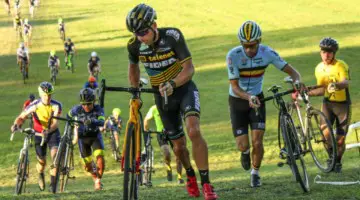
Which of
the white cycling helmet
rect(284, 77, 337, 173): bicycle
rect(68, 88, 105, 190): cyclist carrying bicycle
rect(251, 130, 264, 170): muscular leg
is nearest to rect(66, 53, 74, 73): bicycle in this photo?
rect(68, 88, 105, 190): cyclist carrying bicycle

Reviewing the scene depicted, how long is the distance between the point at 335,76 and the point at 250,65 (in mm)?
2394

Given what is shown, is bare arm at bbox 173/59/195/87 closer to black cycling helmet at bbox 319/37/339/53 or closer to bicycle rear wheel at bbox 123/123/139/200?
bicycle rear wheel at bbox 123/123/139/200

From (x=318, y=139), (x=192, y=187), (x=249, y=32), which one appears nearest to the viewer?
(x=192, y=187)

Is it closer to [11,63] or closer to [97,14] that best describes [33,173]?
[11,63]

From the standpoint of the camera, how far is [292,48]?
163ft

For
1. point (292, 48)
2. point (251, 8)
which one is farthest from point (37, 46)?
point (251, 8)

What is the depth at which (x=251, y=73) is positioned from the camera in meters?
12.1

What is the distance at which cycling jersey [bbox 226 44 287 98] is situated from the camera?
1193cm

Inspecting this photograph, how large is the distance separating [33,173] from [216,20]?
48.7 metres

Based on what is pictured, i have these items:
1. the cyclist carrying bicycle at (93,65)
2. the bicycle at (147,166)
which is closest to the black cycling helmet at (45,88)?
the bicycle at (147,166)

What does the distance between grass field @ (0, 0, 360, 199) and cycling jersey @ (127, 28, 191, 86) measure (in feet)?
5.27

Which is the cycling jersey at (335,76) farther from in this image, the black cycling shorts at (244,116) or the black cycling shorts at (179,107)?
the black cycling shorts at (179,107)

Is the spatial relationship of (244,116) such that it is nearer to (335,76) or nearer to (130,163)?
(335,76)

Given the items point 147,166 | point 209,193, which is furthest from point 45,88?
point 209,193
